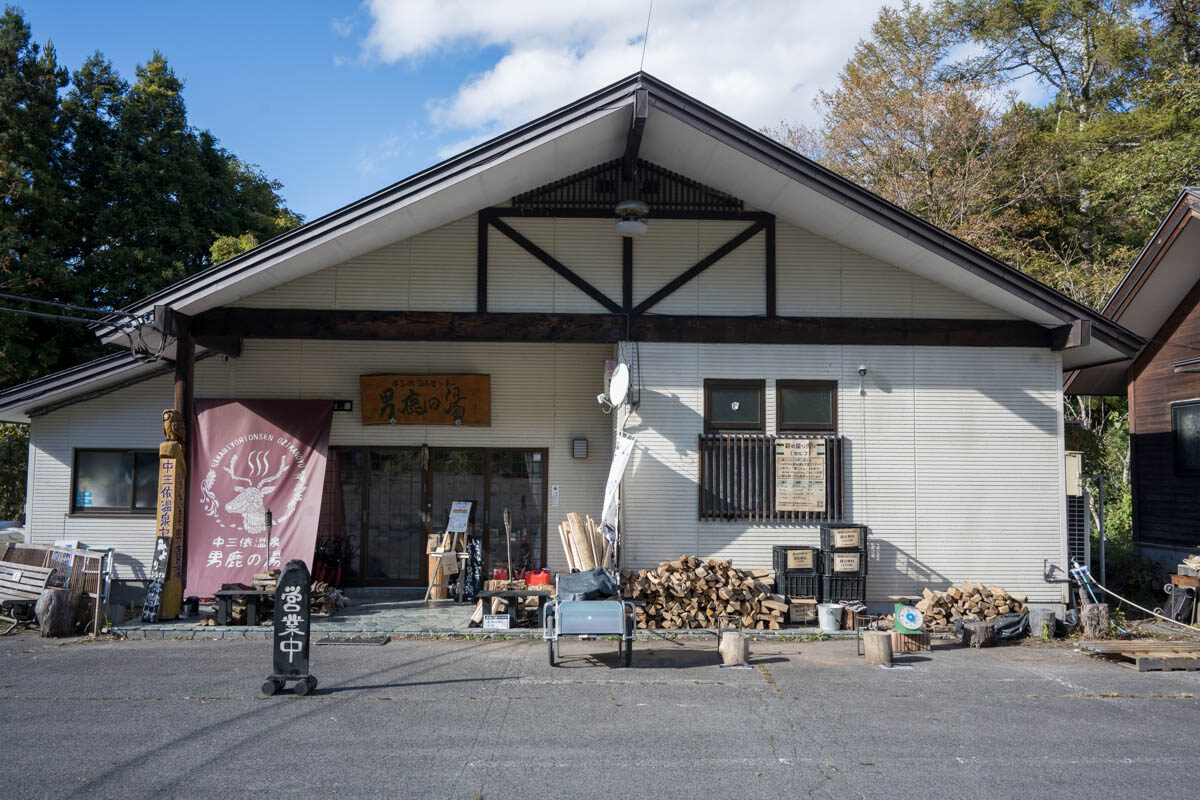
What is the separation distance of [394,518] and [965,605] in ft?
27.2

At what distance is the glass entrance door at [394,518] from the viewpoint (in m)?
13.5

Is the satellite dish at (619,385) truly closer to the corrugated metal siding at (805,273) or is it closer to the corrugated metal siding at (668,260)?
the corrugated metal siding at (668,260)

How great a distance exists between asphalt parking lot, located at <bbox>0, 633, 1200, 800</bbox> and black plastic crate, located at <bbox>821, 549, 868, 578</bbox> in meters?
1.30

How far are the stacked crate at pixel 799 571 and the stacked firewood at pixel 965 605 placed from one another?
4.33ft

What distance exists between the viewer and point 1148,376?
1495cm

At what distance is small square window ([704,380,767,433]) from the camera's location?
37.5 ft

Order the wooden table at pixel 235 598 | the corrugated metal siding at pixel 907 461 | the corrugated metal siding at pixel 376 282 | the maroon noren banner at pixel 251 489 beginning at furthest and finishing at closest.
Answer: the maroon noren banner at pixel 251 489 → the corrugated metal siding at pixel 376 282 → the corrugated metal siding at pixel 907 461 → the wooden table at pixel 235 598

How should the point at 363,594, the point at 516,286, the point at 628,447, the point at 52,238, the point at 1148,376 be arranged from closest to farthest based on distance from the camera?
the point at 628,447, the point at 516,286, the point at 363,594, the point at 1148,376, the point at 52,238

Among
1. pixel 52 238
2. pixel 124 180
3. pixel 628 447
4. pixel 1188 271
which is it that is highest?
pixel 124 180

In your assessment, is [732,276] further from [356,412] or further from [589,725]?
[589,725]

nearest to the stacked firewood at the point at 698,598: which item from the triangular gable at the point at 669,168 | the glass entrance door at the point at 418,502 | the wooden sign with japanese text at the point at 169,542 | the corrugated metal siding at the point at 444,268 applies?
the glass entrance door at the point at 418,502

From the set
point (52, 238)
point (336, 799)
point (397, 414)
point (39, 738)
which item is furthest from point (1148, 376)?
point (52, 238)

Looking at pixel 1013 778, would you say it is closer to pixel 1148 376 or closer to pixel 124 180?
pixel 1148 376

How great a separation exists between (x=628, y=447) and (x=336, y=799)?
6.08 meters
